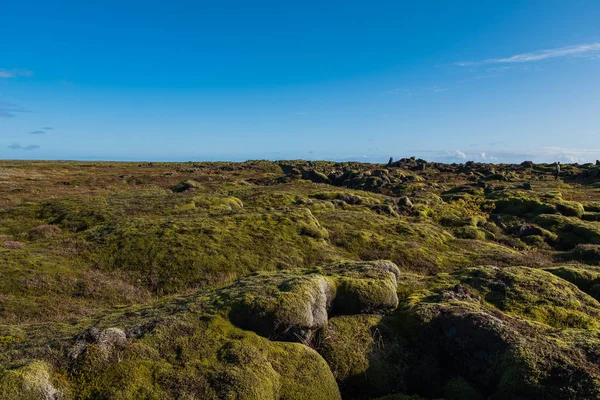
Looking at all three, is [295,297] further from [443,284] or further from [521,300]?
[521,300]

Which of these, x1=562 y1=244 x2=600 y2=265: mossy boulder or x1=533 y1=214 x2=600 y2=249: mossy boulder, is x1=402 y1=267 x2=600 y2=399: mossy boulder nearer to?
x1=562 y1=244 x2=600 y2=265: mossy boulder

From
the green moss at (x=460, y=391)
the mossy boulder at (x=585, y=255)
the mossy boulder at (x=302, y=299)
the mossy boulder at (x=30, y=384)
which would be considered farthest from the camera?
the mossy boulder at (x=585, y=255)

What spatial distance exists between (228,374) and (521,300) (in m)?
13.5

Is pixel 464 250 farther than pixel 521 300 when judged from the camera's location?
Yes

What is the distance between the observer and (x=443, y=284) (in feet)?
59.1

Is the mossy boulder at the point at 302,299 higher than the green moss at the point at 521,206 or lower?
higher

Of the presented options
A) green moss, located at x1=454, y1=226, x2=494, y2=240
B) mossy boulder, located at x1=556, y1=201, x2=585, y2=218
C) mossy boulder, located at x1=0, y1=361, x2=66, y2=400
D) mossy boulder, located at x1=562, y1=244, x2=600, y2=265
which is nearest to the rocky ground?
mossy boulder, located at x1=0, y1=361, x2=66, y2=400

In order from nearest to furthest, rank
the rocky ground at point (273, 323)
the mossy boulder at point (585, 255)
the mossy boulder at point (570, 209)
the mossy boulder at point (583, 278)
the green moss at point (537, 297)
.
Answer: the rocky ground at point (273, 323)
the green moss at point (537, 297)
the mossy boulder at point (583, 278)
the mossy boulder at point (585, 255)
the mossy boulder at point (570, 209)

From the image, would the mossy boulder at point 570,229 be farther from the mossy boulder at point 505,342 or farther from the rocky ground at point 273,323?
the mossy boulder at point 505,342

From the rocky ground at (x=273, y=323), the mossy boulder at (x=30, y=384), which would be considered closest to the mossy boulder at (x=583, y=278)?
the rocky ground at (x=273, y=323)

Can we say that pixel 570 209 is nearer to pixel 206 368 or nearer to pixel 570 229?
pixel 570 229

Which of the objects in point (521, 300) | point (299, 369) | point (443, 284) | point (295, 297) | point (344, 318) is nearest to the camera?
point (299, 369)

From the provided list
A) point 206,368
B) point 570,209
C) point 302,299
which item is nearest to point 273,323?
point 302,299

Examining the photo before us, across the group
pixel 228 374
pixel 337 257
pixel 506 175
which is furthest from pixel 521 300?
pixel 506 175
